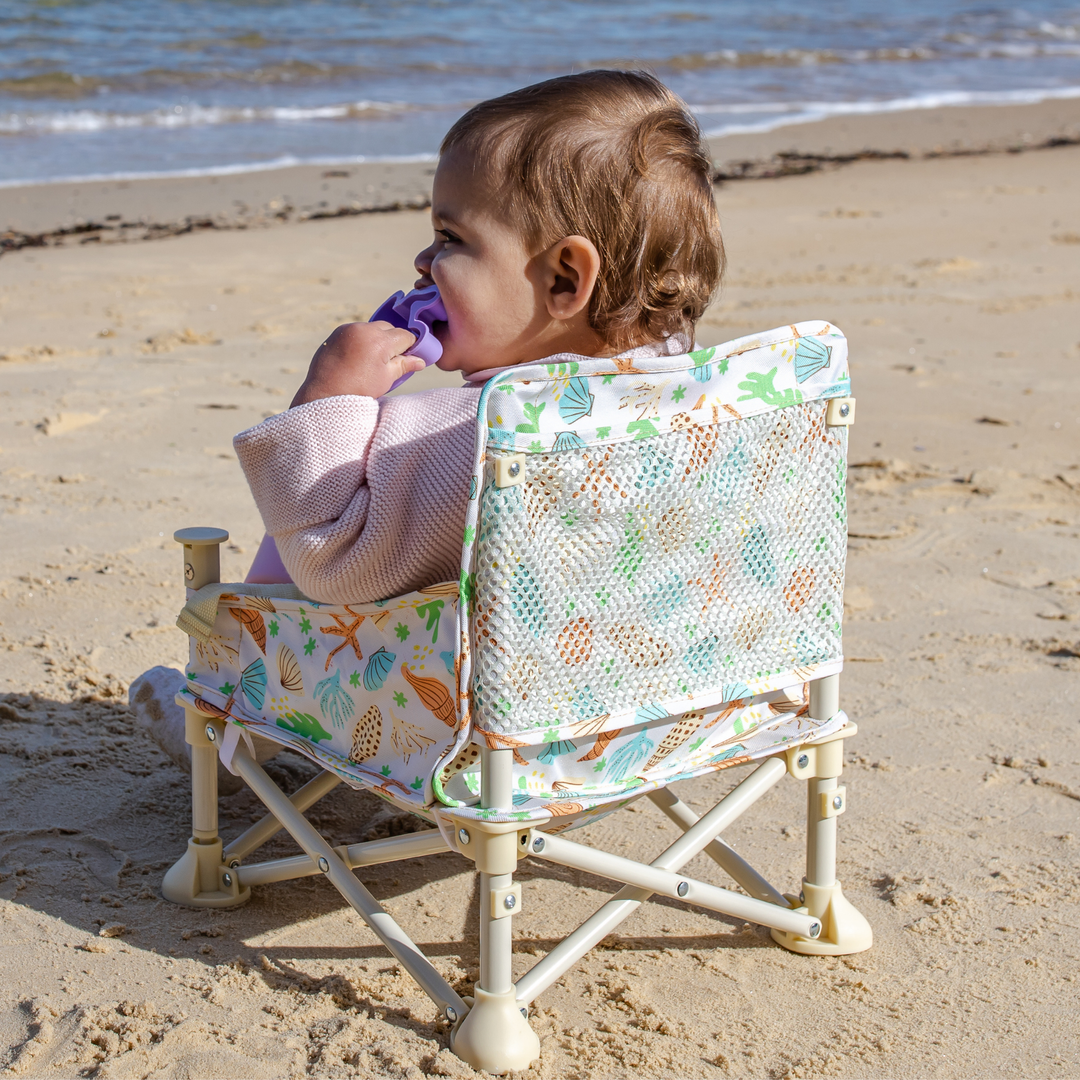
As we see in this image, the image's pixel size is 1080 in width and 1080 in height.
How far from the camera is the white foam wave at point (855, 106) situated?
12289 mm

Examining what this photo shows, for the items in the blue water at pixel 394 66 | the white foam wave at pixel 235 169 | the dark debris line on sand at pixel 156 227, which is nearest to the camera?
the dark debris line on sand at pixel 156 227

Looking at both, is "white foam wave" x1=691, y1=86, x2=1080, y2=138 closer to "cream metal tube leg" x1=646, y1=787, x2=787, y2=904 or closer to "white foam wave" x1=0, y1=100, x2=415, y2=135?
"white foam wave" x1=0, y1=100, x2=415, y2=135

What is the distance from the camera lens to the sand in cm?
Result: 201

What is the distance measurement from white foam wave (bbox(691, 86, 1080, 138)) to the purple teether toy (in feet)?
33.5

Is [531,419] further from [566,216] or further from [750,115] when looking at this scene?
[750,115]

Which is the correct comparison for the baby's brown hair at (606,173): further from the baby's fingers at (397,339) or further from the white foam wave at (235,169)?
the white foam wave at (235,169)

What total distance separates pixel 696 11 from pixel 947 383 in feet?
53.9

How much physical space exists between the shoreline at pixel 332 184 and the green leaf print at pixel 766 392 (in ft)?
20.8

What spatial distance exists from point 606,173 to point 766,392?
1.29 feet

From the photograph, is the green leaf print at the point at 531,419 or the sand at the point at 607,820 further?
the sand at the point at 607,820

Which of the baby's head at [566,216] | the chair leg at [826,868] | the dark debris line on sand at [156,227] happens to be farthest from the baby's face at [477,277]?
the dark debris line on sand at [156,227]

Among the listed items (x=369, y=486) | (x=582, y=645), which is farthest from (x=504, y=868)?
(x=369, y=486)

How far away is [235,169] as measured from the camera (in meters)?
9.83

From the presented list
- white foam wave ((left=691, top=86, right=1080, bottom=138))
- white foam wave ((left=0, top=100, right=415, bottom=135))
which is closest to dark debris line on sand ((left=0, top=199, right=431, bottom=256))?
white foam wave ((left=0, top=100, right=415, bottom=135))
